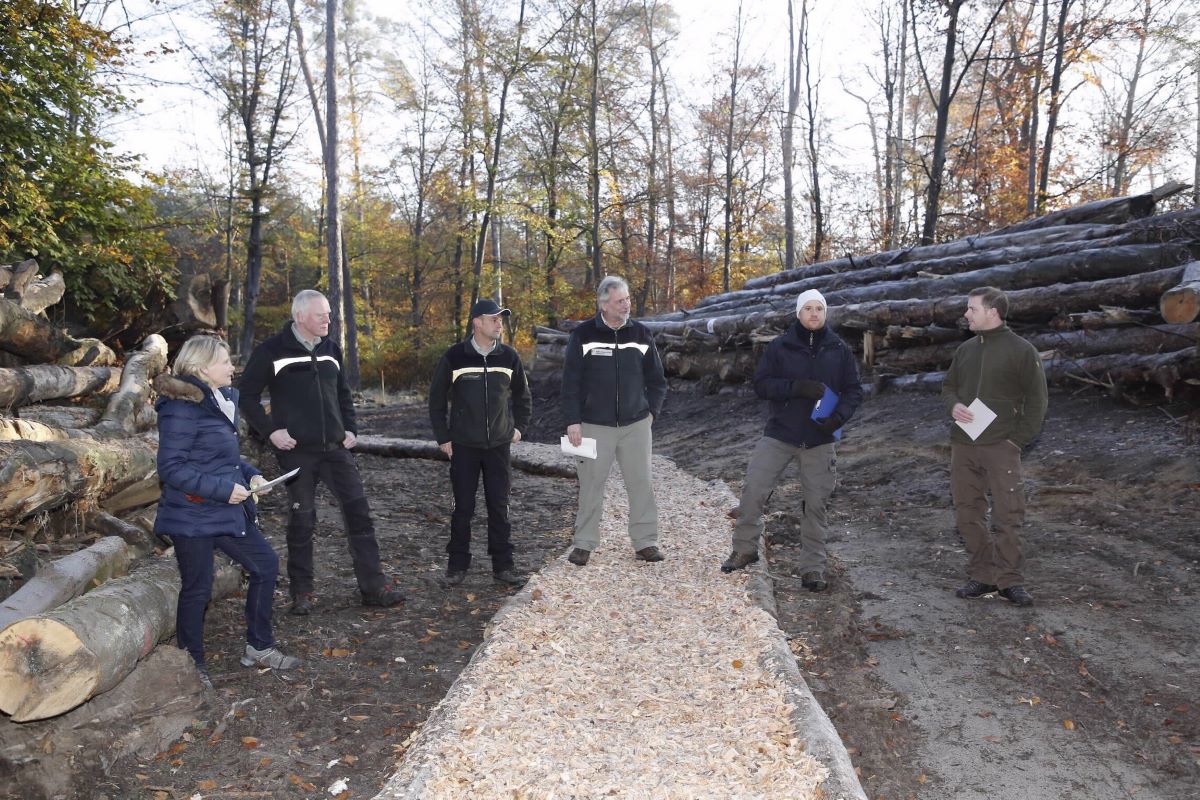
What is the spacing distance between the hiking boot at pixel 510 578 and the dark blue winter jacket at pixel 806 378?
212 centimetres

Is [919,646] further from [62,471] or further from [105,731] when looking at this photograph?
[62,471]

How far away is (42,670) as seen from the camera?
3.30 m

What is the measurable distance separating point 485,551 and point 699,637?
114 inches

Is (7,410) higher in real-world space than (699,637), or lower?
higher

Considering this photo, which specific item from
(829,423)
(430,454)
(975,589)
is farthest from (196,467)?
(430,454)

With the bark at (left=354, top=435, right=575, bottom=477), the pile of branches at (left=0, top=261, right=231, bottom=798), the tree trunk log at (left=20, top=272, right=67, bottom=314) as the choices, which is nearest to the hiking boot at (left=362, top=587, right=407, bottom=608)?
the pile of branches at (left=0, top=261, right=231, bottom=798)

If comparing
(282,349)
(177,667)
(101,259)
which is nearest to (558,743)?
(177,667)

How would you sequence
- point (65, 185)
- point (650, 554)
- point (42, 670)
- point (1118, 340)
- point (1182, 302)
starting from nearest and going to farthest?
point (42, 670) < point (650, 554) < point (1182, 302) < point (1118, 340) < point (65, 185)

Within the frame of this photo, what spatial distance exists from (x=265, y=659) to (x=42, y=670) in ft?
4.18

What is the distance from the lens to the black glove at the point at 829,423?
5656mm

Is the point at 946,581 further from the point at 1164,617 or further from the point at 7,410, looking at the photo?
the point at 7,410

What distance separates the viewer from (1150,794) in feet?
10.7

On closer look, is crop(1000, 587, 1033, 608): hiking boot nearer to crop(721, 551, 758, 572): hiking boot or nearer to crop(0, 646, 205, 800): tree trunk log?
crop(721, 551, 758, 572): hiking boot

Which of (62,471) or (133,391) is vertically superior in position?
(133,391)
